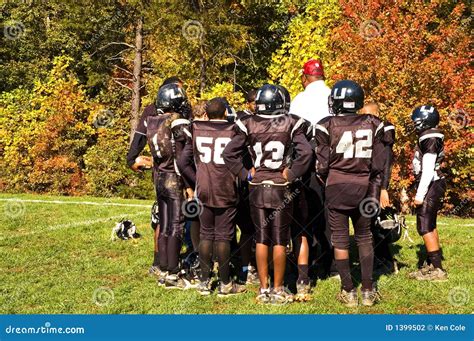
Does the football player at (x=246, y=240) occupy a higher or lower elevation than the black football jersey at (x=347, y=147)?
lower

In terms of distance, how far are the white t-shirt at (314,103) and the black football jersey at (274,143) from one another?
45.0 inches

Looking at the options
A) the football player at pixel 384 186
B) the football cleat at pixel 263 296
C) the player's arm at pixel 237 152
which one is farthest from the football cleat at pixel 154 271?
the football player at pixel 384 186

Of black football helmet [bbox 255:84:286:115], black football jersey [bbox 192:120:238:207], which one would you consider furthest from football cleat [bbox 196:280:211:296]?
black football helmet [bbox 255:84:286:115]

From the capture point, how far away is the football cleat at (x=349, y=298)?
6621mm

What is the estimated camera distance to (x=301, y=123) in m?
6.66

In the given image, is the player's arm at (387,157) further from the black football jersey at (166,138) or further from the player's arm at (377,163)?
the black football jersey at (166,138)

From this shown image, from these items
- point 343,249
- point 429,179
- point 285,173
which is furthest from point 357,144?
point 429,179

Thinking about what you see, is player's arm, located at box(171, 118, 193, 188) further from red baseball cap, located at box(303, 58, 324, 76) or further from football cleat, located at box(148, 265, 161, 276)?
red baseball cap, located at box(303, 58, 324, 76)

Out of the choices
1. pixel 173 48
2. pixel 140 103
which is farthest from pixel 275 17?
pixel 140 103

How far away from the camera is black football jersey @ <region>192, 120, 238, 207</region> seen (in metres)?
7.02

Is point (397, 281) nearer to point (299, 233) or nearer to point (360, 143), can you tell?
point (299, 233)

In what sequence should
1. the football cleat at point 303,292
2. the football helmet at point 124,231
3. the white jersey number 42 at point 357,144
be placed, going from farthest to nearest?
the football helmet at point 124,231
the football cleat at point 303,292
the white jersey number 42 at point 357,144

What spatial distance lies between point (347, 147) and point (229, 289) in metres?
2.30

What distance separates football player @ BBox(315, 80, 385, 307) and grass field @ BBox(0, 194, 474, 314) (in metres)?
0.56
